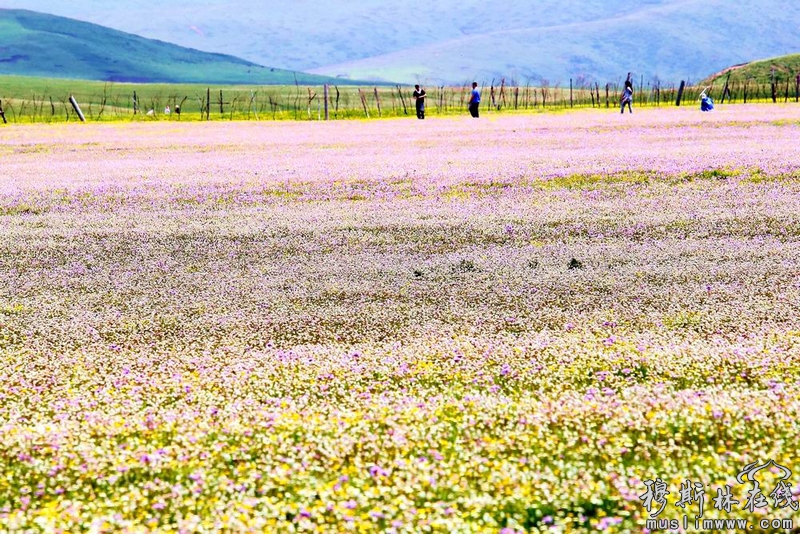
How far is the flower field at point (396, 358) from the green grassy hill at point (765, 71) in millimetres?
128508

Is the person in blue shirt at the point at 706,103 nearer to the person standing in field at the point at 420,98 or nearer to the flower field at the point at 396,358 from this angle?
the person standing in field at the point at 420,98

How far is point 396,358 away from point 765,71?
151614mm

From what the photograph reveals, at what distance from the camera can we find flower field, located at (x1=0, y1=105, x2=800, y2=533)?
19.4 feet

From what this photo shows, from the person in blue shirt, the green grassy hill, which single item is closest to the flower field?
the person in blue shirt

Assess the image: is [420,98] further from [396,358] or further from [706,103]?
[396,358]

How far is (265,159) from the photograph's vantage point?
34000mm

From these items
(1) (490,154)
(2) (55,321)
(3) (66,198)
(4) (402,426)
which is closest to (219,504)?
(4) (402,426)

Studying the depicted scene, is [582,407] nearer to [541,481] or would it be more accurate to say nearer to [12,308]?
[541,481]

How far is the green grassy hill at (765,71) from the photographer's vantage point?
13606 centimetres

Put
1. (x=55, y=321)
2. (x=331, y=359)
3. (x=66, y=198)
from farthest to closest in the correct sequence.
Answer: (x=66, y=198)
(x=55, y=321)
(x=331, y=359)

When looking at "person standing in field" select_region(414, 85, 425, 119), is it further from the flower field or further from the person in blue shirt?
the flower field

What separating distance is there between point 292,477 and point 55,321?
233 inches

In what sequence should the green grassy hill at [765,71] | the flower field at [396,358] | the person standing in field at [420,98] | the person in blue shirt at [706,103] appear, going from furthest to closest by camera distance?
1. the green grassy hill at [765,71]
2. the person in blue shirt at [706,103]
3. the person standing in field at [420,98]
4. the flower field at [396,358]

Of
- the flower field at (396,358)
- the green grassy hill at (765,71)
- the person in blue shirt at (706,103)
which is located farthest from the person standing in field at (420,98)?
the green grassy hill at (765,71)
